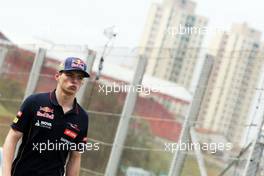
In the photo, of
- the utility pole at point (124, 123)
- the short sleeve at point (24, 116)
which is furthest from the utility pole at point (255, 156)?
the short sleeve at point (24, 116)

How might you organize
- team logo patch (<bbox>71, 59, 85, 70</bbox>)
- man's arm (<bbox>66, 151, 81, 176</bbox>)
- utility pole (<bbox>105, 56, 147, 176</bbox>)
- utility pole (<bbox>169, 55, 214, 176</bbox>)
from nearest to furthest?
team logo patch (<bbox>71, 59, 85, 70</bbox>), man's arm (<bbox>66, 151, 81, 176</bbox>), utility pole (<bbox>169, 55, 214, 176</bbox>), utility pole (<bbox>105, 56, 147, 176</bbox>)

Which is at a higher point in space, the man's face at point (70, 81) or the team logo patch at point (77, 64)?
the team logo patch at point (77, 64)

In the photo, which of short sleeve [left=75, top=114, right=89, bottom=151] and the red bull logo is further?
short sleeve [left=75, top=114, right=89, bottom=151]

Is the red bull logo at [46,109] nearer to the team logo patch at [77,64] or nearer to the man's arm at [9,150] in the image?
the man's arm at [9,150]

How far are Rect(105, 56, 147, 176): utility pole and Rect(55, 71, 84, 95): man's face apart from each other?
3529 millimetres

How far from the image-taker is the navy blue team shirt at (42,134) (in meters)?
4.00

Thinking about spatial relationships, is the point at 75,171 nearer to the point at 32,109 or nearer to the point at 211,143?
the point at 32,109

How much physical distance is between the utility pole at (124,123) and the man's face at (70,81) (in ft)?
11.6

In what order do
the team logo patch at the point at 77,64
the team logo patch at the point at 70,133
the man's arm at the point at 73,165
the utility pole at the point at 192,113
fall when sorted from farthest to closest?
the utility pole at the point at 192,113 < the man's arm at the point at 73,165 < the team logo patch at the point at 70,133 < the team logo patch at the point at 77,64

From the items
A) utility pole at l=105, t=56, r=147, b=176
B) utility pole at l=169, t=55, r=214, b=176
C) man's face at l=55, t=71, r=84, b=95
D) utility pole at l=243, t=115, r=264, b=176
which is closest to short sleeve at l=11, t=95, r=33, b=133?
man's face at l=55, t=71, r=84, b=95

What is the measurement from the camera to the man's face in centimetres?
397

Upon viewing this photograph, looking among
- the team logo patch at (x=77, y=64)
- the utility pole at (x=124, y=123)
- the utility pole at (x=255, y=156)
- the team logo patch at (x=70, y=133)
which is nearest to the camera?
the team logo patch at (x=77, y=64)

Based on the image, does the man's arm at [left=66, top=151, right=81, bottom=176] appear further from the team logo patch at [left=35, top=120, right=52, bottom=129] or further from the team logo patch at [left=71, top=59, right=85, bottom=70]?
the team logo patch at [left=71, top=59, right=85, bottom=70]

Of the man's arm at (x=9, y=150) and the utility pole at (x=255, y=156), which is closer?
the man's arm at (x=9, y=150)
